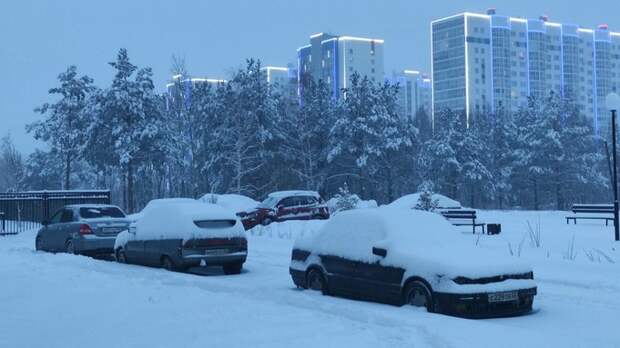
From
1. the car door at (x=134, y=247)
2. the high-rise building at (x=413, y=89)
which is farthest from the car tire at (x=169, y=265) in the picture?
the high-rise building at (x=413, y=89)

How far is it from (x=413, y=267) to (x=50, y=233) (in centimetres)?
1342

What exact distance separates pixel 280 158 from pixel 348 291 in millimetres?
44027

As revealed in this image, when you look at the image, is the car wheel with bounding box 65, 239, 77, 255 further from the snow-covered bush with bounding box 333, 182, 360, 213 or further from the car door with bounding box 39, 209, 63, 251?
the snow-covered bush with bounding box 333, 182, 360, 213

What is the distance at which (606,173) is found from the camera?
7150 centimetres

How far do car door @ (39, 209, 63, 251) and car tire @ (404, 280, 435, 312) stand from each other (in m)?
12.9

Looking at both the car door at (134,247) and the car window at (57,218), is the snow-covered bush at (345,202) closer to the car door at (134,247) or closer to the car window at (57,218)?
the car window at (57,218)

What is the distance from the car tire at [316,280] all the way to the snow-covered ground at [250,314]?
256mm

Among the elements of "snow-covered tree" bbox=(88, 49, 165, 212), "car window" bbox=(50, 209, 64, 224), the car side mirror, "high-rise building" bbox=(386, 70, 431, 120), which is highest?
"high-rise building" bbox=(386, 70, 431, 120)

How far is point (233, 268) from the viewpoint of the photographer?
52.2 ft

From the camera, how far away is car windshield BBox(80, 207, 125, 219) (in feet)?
64.0

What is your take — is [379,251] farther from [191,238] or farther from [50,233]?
[50,233]

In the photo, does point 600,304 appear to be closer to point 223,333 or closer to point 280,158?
point 223,333

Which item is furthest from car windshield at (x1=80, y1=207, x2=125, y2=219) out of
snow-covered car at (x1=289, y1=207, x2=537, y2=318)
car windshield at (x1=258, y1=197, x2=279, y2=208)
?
car windshield at (x1=258, y1=197, x2=279, y2=208)

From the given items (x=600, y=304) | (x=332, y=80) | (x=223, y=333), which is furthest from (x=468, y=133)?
(x=332, y=80)
